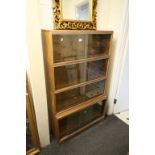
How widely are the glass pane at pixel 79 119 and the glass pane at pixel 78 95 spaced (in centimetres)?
22

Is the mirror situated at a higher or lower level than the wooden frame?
higher

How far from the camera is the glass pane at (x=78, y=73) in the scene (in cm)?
162

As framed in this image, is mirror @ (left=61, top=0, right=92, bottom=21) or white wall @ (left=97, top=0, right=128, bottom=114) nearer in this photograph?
mirror @ (left=61, top=0, right=92, bottom=21)

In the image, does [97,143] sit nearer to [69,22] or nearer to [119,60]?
[119,60]

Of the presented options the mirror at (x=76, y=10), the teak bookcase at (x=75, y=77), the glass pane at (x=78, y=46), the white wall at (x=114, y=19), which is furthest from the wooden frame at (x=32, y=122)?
the white wall at (x=114, y=19)

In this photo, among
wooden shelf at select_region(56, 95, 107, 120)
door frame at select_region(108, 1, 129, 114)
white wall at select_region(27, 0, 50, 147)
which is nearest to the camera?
white wall at select_region(27, 0, 50, 147)

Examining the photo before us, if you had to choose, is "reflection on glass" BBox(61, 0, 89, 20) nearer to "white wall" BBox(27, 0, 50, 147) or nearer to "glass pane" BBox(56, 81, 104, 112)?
"white wall" BBox(27, 0, 50, 147)

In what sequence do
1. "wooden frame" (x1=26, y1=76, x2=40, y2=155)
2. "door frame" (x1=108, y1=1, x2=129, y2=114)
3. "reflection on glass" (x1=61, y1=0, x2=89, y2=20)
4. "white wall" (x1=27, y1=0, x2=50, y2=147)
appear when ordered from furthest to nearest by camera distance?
"door frame" (x1=108, y1=1, x2=129, y2=114) → "reflection on glass" (x1=61, y1=0, x2=89, y2=20) → "wooden frame" (x1=26, y1=76, x2=40, y2=155) → "white wall" (x1=27, y1=0, x2=50, y2=147)

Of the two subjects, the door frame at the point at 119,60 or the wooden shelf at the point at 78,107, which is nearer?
the wooden shelf at the point at 78,107

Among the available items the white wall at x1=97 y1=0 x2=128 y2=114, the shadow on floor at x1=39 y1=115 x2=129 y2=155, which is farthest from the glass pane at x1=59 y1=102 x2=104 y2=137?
the white wall at x1=97 y1=0 x2=128 y2=114

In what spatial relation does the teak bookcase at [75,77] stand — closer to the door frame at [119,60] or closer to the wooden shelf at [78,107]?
the wooden shelf at [78,107]

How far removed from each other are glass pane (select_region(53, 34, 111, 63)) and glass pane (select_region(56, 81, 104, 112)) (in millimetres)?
496

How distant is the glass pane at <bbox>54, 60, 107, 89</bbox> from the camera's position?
5.31 feet
